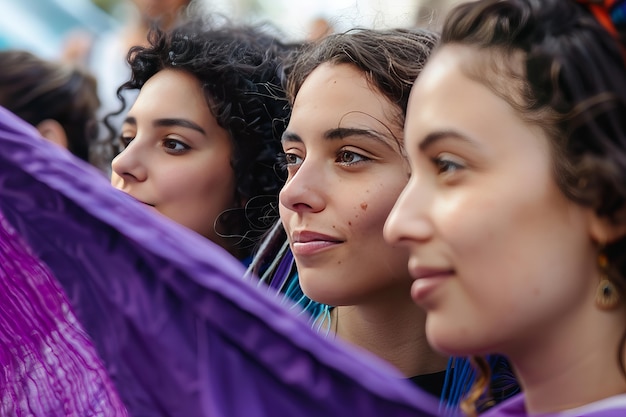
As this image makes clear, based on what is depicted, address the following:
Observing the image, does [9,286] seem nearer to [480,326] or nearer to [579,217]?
[480,326]

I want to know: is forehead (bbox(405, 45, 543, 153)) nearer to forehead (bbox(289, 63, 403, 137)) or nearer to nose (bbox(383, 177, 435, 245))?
nose (bbox(383, 177, 435, 245))

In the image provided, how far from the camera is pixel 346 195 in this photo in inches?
53.7

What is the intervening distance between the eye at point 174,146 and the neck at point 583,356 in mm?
1040

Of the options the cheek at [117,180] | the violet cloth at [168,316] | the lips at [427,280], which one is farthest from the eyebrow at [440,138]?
the cheek at [117,180]

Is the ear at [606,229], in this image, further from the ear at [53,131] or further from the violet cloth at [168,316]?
the ear at [53,131]

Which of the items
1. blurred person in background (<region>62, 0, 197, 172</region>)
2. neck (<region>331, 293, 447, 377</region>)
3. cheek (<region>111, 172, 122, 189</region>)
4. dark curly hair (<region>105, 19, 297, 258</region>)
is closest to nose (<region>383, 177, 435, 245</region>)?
neck (<region>331, 293, 447, 377</region>)

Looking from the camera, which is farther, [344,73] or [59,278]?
[344,73]

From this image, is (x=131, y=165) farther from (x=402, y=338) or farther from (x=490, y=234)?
(x=490, y=234)

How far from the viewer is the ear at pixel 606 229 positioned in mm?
908

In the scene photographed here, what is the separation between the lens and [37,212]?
3.19 ft

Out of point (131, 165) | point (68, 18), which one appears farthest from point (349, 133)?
point (68, 18)

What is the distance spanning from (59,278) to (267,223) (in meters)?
0.94

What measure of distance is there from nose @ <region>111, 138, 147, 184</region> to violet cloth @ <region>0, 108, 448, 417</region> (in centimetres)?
78

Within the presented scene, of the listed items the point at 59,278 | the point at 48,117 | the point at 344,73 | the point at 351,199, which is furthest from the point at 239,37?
the point at 59,278
